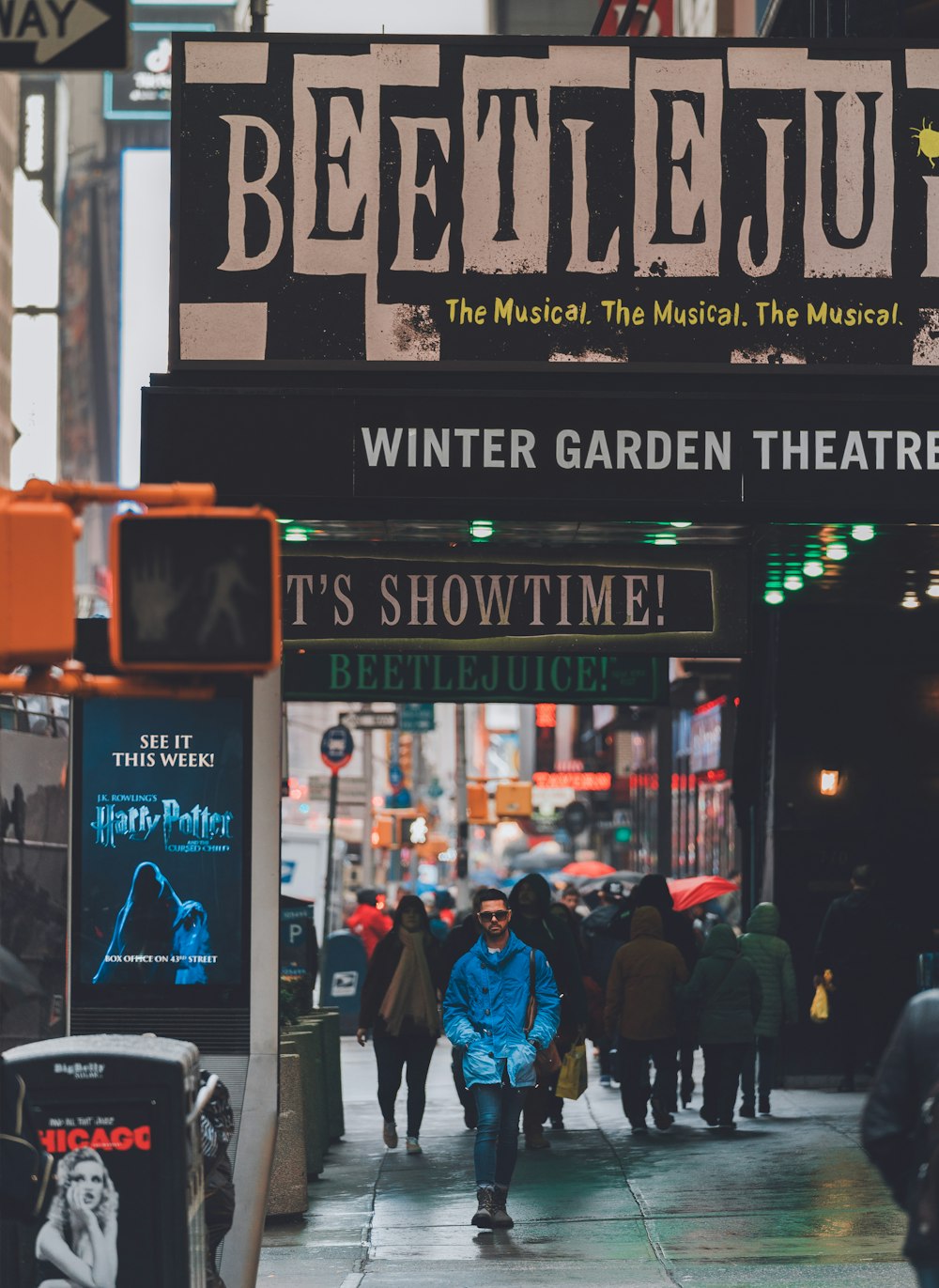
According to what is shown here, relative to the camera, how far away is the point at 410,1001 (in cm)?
1485

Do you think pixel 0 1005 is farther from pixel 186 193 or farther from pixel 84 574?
pixel 84 574

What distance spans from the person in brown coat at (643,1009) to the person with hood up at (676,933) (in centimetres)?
19

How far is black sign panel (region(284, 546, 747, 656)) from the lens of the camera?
34.7 ft

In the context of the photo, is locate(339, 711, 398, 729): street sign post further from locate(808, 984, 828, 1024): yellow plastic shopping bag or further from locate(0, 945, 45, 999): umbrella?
locate(0, 945, 45, 999): umbrella

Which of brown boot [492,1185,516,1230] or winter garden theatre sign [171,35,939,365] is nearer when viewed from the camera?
winter garden theatre sign [171,35,939,365]

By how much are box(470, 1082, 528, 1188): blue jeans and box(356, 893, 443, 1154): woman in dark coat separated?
124 inches

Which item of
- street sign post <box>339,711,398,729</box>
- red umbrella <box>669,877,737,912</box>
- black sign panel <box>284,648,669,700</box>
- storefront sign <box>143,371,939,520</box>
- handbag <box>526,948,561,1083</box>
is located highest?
storefront sign <box>143,371,939,520</box>

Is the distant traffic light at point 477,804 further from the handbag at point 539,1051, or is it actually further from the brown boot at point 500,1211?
the brown boot at point 500,1211

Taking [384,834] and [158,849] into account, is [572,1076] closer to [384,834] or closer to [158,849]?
[158,849]

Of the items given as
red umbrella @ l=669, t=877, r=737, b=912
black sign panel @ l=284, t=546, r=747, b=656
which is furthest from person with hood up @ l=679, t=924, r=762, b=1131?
black sign panel @ l=284, t=546, r=747, b=656

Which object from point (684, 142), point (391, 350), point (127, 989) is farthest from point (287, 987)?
point (684, 142)

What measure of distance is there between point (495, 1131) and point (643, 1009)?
14.6 feet

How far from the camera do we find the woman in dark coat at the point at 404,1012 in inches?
585

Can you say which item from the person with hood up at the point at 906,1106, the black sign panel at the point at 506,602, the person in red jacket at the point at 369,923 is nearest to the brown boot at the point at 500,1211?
the black sign panel at the point at 506,602
